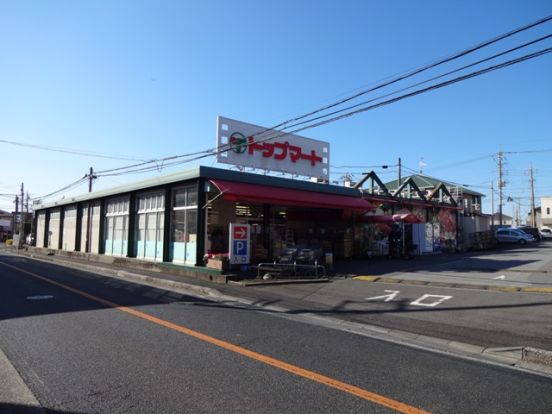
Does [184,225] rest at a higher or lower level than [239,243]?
higher

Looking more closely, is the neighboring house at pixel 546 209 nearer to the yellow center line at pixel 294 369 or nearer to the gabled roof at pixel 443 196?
the gabled roof at pixel 443 196

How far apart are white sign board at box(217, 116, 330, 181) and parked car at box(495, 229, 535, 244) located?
2557 cm

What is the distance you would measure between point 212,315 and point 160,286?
6.29 metres

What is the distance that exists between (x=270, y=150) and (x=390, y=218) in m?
8.14

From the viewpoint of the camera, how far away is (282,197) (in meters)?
18.4

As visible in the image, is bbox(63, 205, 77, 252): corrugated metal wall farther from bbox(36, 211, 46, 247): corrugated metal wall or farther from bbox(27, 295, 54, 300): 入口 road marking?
bbox(27, 295, 54, 300): 入口 road marking

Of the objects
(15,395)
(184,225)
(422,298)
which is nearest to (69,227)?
(184,225)

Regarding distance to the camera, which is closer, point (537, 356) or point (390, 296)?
point (537, 356)

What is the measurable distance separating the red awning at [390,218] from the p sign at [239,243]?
1090cm

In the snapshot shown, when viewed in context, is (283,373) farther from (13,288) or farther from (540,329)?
(13,288)

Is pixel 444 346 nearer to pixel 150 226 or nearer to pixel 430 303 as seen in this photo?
pixel 430 303

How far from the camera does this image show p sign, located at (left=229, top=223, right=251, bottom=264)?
53.0 ft

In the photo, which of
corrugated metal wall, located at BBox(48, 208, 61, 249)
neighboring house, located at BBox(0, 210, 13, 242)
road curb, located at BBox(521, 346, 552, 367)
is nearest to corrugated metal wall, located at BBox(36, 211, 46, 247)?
corrugated metal wall, located at BBox(48, 208, 61, 249)

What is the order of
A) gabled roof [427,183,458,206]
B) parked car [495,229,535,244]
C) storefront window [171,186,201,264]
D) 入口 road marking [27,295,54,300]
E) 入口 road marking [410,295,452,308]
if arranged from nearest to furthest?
入口 road marking [410,295,452,308], 入口 road marking [27,295,54,300], storefront window [171,186,201,264], gabled roof [427,183,458,206], parked car [495,229,535,244]
